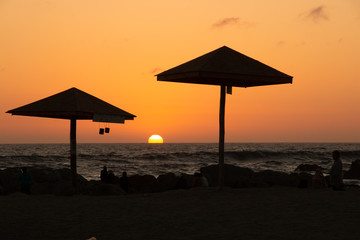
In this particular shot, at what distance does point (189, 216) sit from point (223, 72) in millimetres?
4048

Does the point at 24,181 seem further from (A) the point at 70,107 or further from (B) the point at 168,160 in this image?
(B) the point at 168,160

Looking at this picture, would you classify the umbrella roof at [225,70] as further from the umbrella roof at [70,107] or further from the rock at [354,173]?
the rock at [354,173]

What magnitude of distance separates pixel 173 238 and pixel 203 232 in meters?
0.66

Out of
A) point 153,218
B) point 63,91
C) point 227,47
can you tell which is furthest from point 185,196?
point 63,91

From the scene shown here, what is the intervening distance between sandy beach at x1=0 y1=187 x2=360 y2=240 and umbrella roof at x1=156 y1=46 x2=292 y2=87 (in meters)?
3.11

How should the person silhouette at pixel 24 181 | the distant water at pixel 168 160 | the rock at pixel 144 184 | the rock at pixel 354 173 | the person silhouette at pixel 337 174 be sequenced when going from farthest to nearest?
the distant water at pixel 168 160 < the rock at pixel 354 173 < the rock at pixel 144 184 < the person silhouette at pixel 24 181 < the person silhouette at pixel 337 174

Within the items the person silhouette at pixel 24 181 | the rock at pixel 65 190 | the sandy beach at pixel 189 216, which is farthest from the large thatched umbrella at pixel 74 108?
the person silhouette at pixel 24 181

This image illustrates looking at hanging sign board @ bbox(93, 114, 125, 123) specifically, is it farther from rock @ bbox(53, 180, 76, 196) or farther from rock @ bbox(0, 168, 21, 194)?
rock @ bbox(0, 168, 21, 194)

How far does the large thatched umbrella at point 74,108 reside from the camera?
14141mm

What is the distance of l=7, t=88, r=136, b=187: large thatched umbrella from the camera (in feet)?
46.4

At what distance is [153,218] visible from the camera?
32.5 ft

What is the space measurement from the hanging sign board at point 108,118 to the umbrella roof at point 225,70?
2160mm

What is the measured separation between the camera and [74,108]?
1404 cm

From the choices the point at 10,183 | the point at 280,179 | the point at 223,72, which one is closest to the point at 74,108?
the point at 223,72
